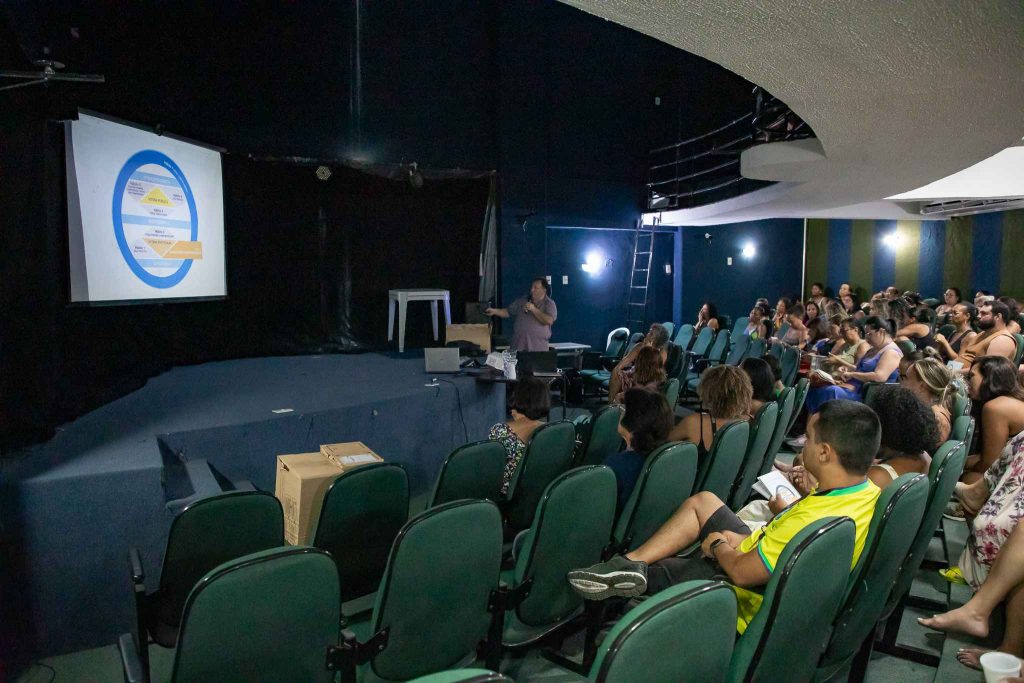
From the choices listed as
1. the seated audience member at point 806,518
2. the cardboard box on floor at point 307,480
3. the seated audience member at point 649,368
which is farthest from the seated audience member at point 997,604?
the seated audience member at point 649,368

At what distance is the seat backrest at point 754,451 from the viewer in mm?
3645

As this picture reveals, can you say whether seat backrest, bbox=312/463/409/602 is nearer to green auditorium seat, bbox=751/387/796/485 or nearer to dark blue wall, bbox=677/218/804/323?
green auditorium seat, bbox=751/387/796/485

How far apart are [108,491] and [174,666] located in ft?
5.76

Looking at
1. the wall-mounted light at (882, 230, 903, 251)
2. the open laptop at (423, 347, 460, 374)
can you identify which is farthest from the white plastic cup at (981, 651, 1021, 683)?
the wall-mounted light at (882, 230, 903, 251)

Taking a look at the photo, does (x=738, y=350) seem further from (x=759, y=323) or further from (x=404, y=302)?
(x=404, y=302)

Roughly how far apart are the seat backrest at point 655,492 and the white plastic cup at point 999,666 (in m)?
1.13

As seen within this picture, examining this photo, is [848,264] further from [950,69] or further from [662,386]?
[950,69]

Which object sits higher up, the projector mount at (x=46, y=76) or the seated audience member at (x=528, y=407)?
the projector mount at (x=46, y=76)

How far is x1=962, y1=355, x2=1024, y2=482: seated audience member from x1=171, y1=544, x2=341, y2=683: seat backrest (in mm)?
3503

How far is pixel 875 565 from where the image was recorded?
2.08 m

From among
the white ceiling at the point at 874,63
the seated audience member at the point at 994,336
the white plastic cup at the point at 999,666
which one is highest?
the white ceiling at the point at 874,63

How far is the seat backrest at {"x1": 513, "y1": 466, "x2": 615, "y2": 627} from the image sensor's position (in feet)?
7.22

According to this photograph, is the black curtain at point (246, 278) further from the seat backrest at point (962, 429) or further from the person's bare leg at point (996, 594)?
the seat backrest at point (962, 429)

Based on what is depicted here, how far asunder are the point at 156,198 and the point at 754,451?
4.74 m
